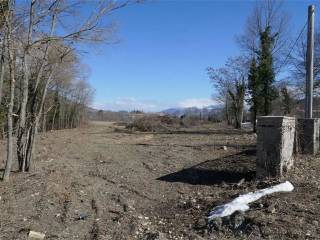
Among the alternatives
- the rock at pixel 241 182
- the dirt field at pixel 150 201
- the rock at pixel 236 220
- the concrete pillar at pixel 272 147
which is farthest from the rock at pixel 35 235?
the concrete pillar at pixel 272 147

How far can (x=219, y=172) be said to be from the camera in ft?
37.5

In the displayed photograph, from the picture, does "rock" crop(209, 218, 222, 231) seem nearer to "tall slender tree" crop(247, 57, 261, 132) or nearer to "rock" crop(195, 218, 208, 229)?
"rock" crop(195, 218, 208, 229)

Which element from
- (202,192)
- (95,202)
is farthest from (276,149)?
(95,202)

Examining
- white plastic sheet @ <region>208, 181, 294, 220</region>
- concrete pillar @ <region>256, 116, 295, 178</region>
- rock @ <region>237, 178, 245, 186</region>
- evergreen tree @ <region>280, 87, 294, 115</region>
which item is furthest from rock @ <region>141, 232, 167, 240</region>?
evergreen tree @ <region>280, 87, 294, 115</region>

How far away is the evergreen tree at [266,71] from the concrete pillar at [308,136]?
19.9 m

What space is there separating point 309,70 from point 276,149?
7.25 metres

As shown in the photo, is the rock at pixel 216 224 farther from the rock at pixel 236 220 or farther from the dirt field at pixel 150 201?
the rock at pixel 236 220

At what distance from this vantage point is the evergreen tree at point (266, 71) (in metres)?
33.2

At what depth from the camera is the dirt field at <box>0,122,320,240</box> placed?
21.5 feet

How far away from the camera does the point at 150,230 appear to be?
6.86 metres

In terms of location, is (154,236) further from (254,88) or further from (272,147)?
(254,88)

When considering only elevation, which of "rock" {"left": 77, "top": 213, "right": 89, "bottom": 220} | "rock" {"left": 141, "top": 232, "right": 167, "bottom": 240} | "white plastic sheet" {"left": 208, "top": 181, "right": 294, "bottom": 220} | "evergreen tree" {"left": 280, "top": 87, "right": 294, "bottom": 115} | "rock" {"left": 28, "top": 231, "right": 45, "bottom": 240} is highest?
"evergreen tree" {"left": 280, "top": 87, "right": 294, "bottom": 115}

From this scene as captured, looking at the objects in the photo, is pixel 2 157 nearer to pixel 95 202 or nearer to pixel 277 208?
pixel 95 202

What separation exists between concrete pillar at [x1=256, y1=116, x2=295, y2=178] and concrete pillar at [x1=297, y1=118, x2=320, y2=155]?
313 cm
